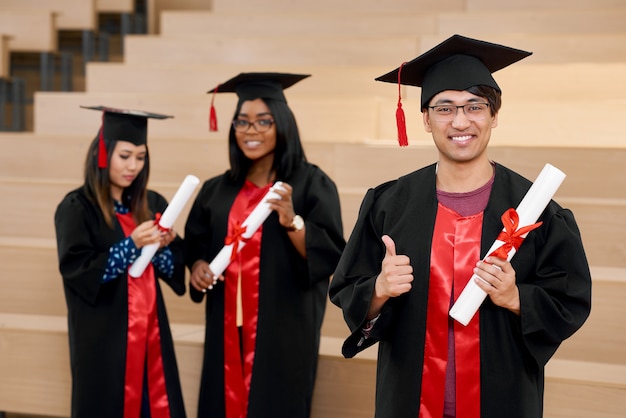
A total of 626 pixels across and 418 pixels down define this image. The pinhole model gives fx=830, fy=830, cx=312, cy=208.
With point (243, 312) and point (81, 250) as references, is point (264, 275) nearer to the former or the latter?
point (243, 312)

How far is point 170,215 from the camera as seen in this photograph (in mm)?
2387

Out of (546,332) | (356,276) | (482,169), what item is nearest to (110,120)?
(356,276)

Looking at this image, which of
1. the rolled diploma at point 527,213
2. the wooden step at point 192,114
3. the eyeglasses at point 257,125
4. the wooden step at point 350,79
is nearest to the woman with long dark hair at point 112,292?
the eyeglasses at point 257,125

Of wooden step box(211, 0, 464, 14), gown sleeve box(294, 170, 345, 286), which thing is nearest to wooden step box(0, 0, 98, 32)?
wooden step box(211, 0, 464, 14)

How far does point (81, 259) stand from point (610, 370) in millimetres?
1706

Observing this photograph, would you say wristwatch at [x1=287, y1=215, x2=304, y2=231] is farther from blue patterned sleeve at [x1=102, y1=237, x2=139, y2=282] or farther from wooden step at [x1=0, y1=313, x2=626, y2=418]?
wooden step at [x1=0, y1=313, x2=626, y2=418]

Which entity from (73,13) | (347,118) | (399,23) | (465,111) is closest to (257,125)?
(465,111)

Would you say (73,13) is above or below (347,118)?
above

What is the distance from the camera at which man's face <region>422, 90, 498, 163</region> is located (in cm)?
164

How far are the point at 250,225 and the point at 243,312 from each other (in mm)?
315

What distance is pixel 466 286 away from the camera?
5.30 feet

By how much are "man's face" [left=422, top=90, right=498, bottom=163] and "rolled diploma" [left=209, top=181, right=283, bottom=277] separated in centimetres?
79

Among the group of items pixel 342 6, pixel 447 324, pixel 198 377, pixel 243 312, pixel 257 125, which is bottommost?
pixel 198 377

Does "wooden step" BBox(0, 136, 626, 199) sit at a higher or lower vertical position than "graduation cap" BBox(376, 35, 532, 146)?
lower
